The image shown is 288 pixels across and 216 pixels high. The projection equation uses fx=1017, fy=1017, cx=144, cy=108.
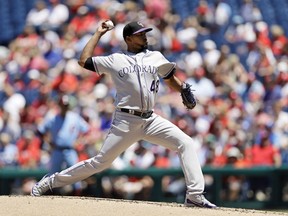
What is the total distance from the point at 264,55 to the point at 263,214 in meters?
7.50

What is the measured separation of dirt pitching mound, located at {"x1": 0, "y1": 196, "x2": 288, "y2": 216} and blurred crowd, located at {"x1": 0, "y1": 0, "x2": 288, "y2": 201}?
3685mm

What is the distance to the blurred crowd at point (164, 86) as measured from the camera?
1343 centimetres

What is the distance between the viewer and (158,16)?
53.2 ft

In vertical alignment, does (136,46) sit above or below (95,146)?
above

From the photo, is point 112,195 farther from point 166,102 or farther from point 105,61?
point 105,61

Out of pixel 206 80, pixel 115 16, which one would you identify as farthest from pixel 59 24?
pixel 206 80

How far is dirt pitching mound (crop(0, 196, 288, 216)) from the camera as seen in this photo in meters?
8.24

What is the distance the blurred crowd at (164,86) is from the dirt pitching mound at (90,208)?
12.1 feet

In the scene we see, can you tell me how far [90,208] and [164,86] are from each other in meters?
6.52

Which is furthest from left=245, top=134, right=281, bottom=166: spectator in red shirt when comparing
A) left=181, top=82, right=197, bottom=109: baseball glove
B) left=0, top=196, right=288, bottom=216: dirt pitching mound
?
left=0, top=196, right=288, bottom=216: dirt pitching mound

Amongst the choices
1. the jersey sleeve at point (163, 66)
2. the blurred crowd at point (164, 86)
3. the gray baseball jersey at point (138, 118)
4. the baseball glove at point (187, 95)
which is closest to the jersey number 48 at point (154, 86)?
the gray baseball jersey at point (138, 118)

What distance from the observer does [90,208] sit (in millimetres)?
8469

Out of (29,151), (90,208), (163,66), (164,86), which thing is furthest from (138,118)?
(164,86)

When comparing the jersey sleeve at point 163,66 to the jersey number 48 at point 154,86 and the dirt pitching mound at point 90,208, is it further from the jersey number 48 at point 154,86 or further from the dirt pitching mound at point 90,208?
the dirt pitching mound at point 90,208
